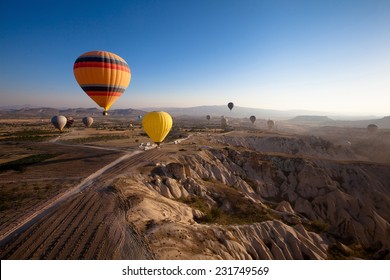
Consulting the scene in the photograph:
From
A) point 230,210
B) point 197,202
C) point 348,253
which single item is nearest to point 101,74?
point 197,202

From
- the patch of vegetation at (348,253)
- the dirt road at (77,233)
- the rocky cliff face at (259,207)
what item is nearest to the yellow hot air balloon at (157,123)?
the rocky cliff face at (259,207)

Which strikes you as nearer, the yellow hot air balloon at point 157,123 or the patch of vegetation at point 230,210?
the patch of vegetation at point 230,210

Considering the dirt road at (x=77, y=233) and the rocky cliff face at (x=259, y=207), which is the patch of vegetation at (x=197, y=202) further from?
the dirt road at (x=77, y=233)

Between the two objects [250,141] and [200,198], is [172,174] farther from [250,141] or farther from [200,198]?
[250,141]

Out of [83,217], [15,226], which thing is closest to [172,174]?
[83,217]

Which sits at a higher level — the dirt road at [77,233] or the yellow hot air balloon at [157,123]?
the yellow hot air balloon at [157,123]

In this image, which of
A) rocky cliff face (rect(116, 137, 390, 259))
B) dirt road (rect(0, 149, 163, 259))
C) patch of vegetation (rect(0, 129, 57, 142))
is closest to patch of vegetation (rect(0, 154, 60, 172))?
dirt road (rect(0, 149, 163, 259))

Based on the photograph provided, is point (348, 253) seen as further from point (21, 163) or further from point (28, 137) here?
point (28, 137)
